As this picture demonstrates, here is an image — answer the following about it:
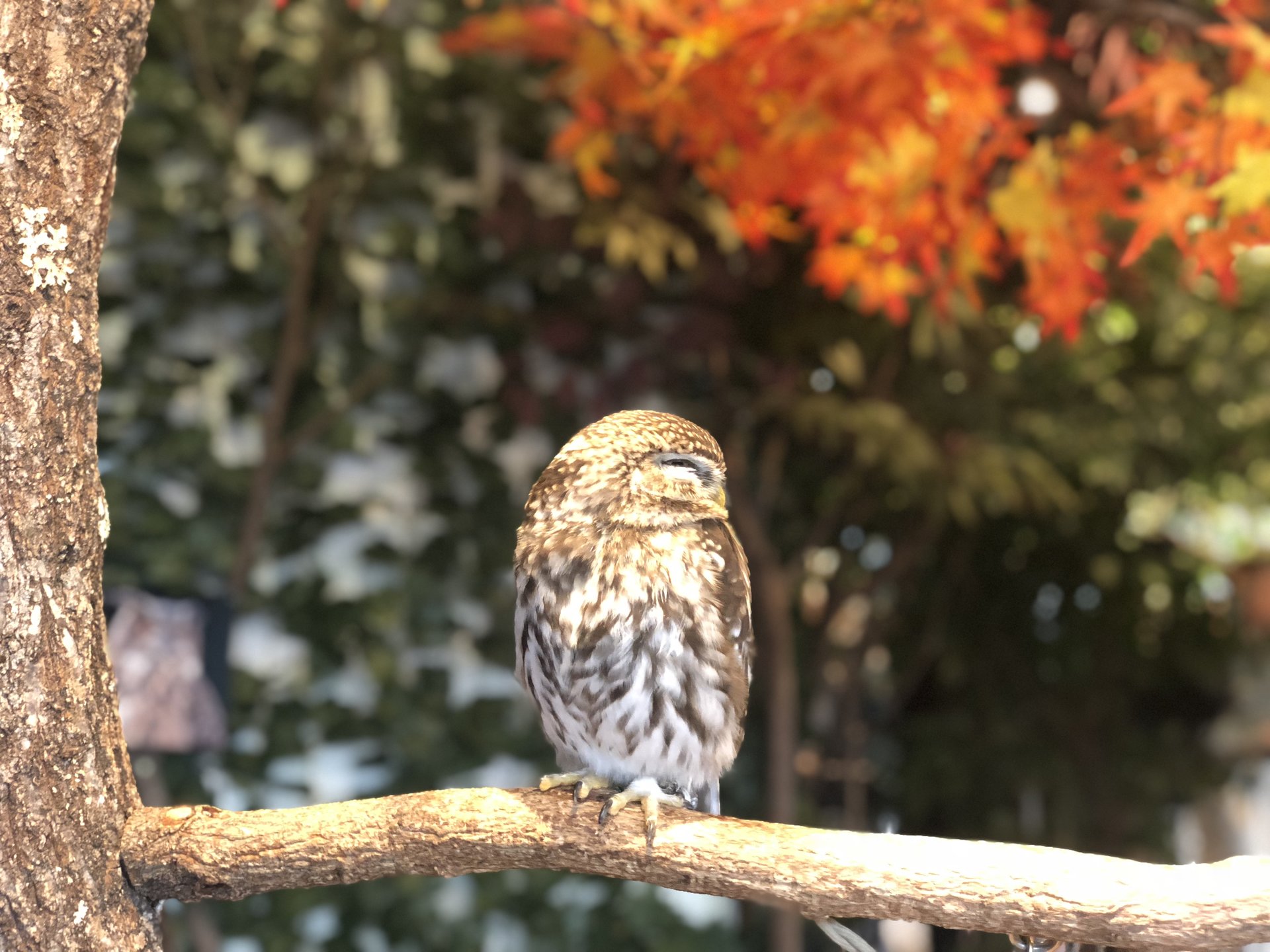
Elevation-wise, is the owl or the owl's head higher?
the owl's head

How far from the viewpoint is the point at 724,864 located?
3.38 ft

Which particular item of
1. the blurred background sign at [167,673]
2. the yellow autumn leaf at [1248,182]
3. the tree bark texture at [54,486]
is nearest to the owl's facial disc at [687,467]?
the tree bark texture at [54,486]

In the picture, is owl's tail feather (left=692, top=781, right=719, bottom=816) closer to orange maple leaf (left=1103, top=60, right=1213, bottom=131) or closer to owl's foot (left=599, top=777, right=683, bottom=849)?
owl's foot (left=599, top=777, right=683, bottom=849)

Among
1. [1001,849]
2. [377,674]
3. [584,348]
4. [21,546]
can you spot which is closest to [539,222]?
[584,348]

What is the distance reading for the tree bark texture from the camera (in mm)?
1014

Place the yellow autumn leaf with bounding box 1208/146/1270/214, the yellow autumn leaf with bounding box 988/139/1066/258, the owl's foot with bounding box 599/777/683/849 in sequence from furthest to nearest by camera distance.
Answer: the yellow autumn leaf with bounding box 988/139/1066/258
the yellow autumn leaf with bounding box 1208/146/1270/214
the owl's foot with bounding box 599/777/683/849

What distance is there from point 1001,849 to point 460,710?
1.60 metres

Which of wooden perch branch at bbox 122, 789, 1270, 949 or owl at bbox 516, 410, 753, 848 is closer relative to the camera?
wooden perch branch at bbox 122, 789, 1270, 949

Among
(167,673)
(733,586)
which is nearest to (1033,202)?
(733,586)

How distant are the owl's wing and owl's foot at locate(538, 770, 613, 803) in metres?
0.18

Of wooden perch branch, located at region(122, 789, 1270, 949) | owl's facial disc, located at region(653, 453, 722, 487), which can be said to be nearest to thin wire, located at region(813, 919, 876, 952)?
wooden perch branch, located at region(122, 789, 1270, 949)

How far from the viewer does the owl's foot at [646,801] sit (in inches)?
42.1

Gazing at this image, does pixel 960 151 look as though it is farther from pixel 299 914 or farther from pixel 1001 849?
pixel 299 914

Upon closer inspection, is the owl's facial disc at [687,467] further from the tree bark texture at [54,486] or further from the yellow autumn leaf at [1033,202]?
the yellow autumn leaf at [1033,202]
